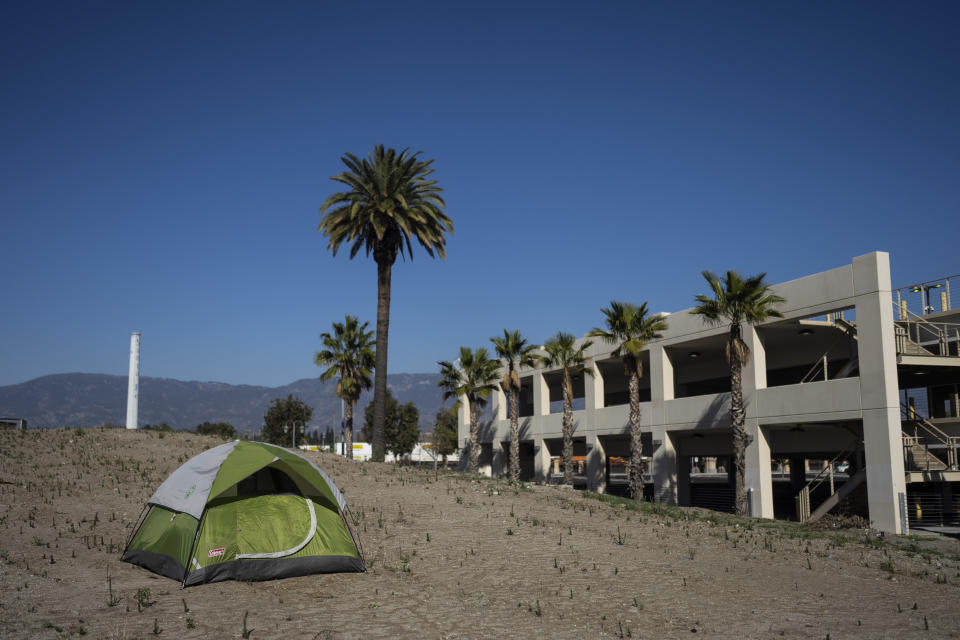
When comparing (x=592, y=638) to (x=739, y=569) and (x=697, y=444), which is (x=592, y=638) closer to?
(x=739, y=569)

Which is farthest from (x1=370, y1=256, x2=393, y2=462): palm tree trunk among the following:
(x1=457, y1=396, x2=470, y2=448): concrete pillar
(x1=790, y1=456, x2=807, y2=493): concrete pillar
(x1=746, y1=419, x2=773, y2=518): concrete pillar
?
(x1=790, y1=456, x2=807, y2=493): concrete pillar

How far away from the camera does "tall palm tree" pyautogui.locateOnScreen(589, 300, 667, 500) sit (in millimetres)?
33844

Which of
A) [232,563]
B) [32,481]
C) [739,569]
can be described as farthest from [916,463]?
[32,481]

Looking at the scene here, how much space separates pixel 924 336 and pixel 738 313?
9077 millimetres

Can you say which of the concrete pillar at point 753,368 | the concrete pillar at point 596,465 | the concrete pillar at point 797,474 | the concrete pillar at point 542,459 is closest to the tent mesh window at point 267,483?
the concrete pillar at point 753,368

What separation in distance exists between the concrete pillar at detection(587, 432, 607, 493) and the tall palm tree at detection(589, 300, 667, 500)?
8498mm

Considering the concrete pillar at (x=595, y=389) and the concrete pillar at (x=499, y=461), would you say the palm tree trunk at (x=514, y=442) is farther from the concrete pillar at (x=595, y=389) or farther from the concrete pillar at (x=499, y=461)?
the concrete pillar at (x=499, y=461)

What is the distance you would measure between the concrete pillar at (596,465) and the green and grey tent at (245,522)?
30139 millimetres

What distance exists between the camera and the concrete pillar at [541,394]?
4828 centimetres

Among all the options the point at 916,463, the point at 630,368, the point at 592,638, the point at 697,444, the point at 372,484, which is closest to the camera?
the point at 592,638

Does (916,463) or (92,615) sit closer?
(92,615)

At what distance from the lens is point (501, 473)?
52906 millimetres

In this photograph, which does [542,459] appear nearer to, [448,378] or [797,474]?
[448,378]

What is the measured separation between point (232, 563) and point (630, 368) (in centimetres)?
2433
